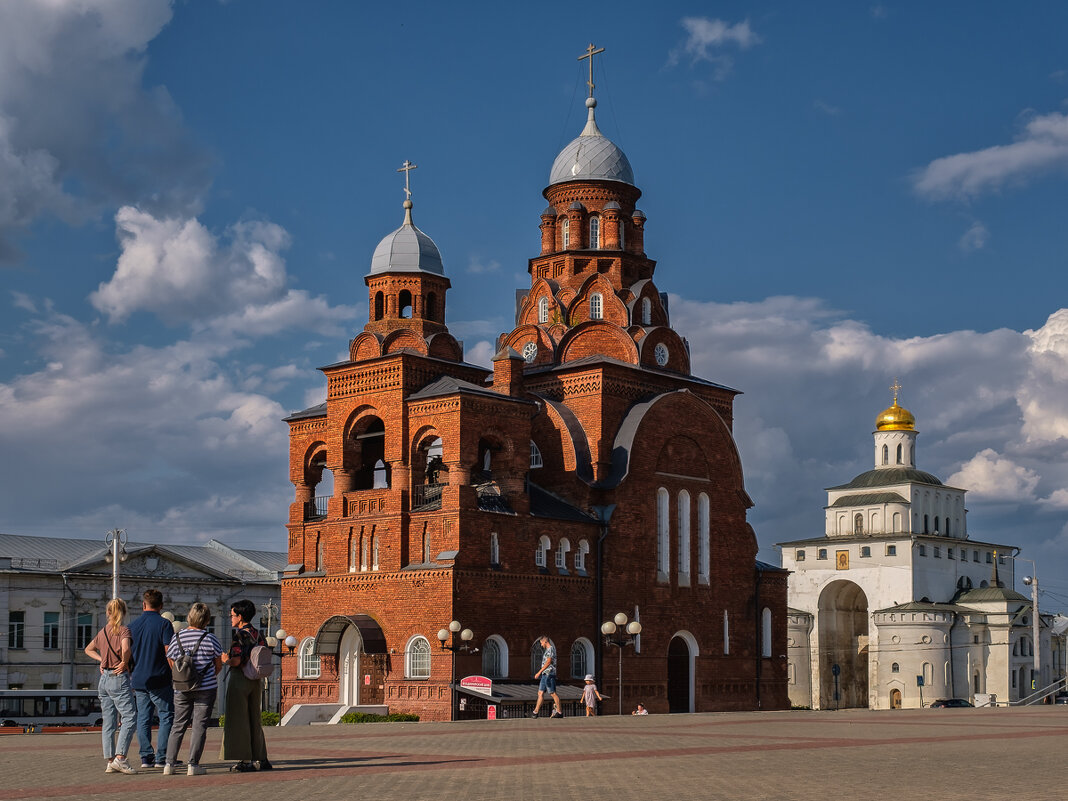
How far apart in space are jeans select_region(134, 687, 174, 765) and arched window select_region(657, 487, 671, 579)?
3091 centimetres

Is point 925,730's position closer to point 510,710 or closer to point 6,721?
point 510,710

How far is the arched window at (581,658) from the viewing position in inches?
1651

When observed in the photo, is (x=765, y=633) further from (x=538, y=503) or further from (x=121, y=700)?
(x=121, y=700)

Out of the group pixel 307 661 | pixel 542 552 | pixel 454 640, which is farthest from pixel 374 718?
pixel 542 552

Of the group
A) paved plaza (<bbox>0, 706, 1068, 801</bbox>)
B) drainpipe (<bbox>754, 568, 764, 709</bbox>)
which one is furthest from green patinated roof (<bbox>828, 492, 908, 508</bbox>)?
paved plaza (<bbox>0, 706, 1068, 801</bbox>)

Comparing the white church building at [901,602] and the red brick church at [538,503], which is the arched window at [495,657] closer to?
the red brick church at [538,503]

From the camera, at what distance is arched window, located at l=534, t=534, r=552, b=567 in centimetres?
4091

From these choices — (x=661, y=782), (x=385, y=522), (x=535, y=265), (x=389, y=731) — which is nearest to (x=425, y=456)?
(x=385, y=522)

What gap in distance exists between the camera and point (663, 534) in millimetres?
45219

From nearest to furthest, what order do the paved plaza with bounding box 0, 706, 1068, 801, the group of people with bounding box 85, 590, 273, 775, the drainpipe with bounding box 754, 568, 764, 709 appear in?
the paved plaza with bounding box 0, 706, 1068, 801 → the group of people with bounding box 85, 590, 273, 775 → the drainpipe with bounding box 754, 568, 764, 709

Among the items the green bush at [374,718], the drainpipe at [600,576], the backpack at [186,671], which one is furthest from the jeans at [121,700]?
the drainpipe at [600,576]

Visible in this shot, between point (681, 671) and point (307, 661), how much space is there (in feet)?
39.1

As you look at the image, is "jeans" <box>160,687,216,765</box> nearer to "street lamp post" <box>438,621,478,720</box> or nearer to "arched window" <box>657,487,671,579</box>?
"street lamp post" <box>438,621,478,720</box>

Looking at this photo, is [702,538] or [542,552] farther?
[702,538]
